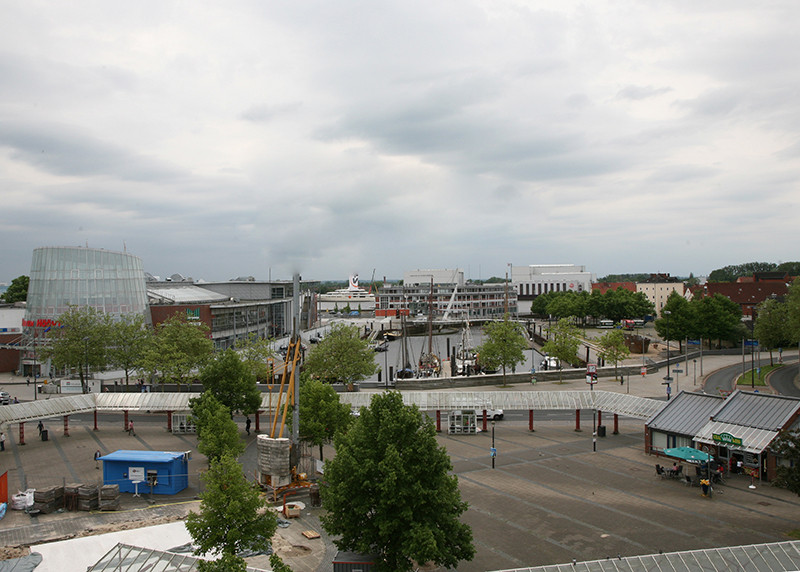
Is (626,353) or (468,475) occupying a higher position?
(626,353)

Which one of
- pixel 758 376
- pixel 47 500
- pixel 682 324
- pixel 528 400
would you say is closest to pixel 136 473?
pixel 47 500

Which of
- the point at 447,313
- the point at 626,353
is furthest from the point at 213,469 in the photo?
the point at 447,313

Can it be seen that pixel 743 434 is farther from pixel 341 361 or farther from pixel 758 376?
pixel 341 361

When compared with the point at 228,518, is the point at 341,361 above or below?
above

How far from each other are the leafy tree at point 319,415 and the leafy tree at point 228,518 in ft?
40.3

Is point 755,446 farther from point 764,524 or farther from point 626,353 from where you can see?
point 626,353

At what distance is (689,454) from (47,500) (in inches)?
1063

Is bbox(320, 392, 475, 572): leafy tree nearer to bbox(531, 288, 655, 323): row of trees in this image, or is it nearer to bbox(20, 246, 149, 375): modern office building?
bbox(20, 246, 149, 375): modern office building

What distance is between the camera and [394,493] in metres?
16.1

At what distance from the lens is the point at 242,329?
84375 mm

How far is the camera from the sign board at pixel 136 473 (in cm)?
2598

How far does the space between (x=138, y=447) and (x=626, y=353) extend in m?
42.2

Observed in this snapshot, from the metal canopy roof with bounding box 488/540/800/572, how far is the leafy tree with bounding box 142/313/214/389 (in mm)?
34273

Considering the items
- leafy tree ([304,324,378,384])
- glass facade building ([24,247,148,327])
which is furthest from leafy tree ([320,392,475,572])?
glass facade building ([24,247,148,327])
